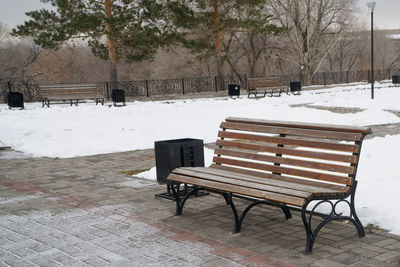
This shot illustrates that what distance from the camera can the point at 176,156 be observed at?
6426 millimetres

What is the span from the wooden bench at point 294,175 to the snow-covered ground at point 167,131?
79 centimetres

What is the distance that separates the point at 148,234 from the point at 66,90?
18434 mm

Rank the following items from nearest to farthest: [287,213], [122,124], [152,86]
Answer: [287,213] < [122,124] < [152,86]

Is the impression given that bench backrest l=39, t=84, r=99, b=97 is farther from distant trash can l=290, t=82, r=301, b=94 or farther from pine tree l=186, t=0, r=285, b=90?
distant trash can l=290, t=82, r=301, b=94

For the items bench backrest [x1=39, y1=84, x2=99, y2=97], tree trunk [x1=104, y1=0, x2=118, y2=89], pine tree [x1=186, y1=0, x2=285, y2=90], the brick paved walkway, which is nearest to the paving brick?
the brick paved walkway

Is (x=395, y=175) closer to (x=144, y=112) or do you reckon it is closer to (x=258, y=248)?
(x=258, y=248)

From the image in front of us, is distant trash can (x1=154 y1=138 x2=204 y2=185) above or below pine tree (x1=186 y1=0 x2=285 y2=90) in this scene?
below

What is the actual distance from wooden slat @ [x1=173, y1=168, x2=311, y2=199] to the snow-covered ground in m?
1.17

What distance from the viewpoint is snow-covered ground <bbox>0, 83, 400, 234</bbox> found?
6.06 metres

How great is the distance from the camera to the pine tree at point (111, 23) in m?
26.6

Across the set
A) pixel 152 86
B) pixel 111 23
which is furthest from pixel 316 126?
pixel 152 86

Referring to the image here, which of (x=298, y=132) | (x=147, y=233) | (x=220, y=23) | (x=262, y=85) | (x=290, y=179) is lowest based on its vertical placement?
(x=147, y=233)

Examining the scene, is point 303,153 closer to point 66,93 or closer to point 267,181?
point 267,181

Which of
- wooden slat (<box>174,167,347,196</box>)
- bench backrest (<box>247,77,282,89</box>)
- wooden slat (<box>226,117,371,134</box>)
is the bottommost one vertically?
wooden slat (<box>174,167,347,196</box>)
